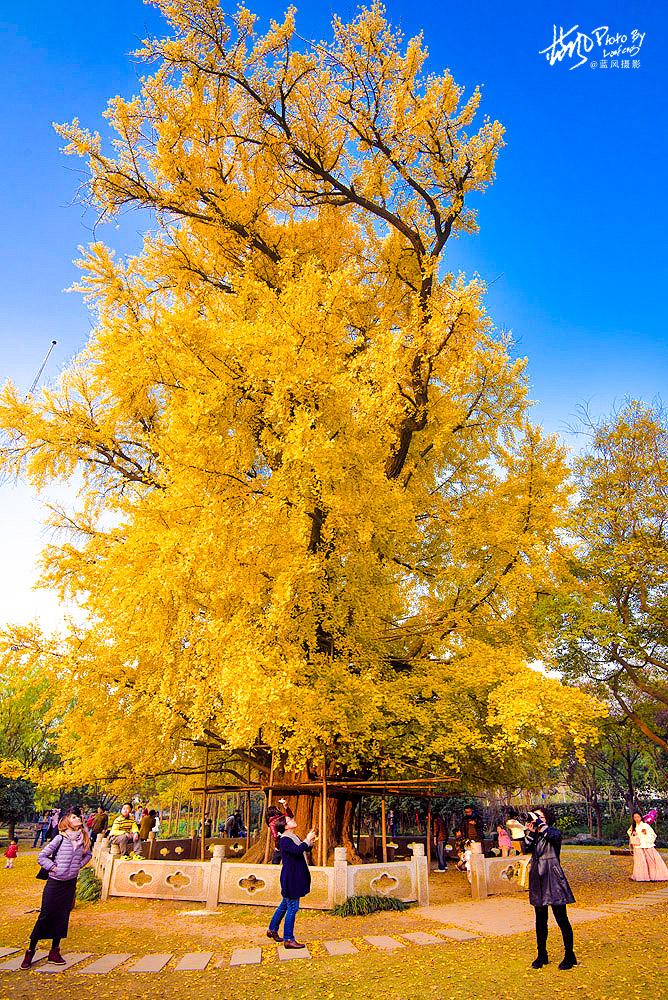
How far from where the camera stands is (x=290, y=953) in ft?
23.6

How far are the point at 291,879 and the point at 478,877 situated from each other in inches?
230

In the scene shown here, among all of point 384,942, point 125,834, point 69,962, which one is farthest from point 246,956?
point 125,834

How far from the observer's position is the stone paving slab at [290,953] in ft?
23.1

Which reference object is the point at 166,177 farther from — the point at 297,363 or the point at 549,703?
the point at 549,703

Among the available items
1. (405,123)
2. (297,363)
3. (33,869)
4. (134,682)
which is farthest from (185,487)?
(33,869)

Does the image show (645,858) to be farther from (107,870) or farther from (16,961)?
(16,961)

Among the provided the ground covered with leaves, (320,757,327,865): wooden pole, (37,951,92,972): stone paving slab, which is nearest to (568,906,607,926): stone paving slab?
the ground covered with leaves

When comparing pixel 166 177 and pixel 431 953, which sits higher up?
pixel 166 177

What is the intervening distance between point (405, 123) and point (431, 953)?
14.8 m

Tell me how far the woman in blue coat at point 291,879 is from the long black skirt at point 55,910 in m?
2.38

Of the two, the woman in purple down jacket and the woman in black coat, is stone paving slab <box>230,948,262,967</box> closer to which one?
the woman in purple down jacket

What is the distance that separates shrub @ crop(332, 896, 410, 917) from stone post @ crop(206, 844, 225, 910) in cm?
216

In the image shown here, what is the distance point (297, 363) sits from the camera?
1041 cm

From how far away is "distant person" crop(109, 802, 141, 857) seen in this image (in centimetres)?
1373
